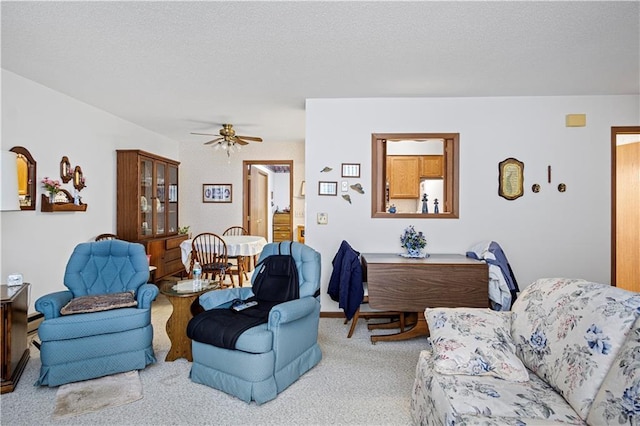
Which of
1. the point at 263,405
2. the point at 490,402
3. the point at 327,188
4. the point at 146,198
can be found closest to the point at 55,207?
the point at 146,198

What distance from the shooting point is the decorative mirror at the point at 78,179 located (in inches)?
165

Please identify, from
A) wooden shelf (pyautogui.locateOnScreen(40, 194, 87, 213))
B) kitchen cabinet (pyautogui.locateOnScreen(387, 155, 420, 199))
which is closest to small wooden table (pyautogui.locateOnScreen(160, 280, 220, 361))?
wooden shelf (pyautogui.locateOnScreen(40, 194, 87, 213))

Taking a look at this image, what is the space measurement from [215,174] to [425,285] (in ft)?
15.5

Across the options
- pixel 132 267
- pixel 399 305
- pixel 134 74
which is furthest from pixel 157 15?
pixel 399 305

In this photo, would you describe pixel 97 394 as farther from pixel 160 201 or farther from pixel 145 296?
pixel 160 201

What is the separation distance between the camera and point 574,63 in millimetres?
3102

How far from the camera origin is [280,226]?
9703 mm

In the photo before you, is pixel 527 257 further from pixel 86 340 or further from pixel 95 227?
pixel 95 227

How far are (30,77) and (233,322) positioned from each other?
118 inches

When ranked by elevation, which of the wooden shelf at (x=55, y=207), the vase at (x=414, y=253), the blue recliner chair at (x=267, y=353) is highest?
the wooden shelf at (x=55, y=207)

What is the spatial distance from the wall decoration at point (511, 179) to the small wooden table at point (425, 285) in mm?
1131

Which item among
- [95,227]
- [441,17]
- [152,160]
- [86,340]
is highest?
[441,17]

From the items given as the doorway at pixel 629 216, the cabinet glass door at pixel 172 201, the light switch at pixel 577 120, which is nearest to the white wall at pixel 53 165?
the cabinet glass door at pixel 172 201

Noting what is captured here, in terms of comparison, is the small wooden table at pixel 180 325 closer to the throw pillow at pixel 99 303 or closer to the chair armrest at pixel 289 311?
the throw pillow at pixel 99 303
